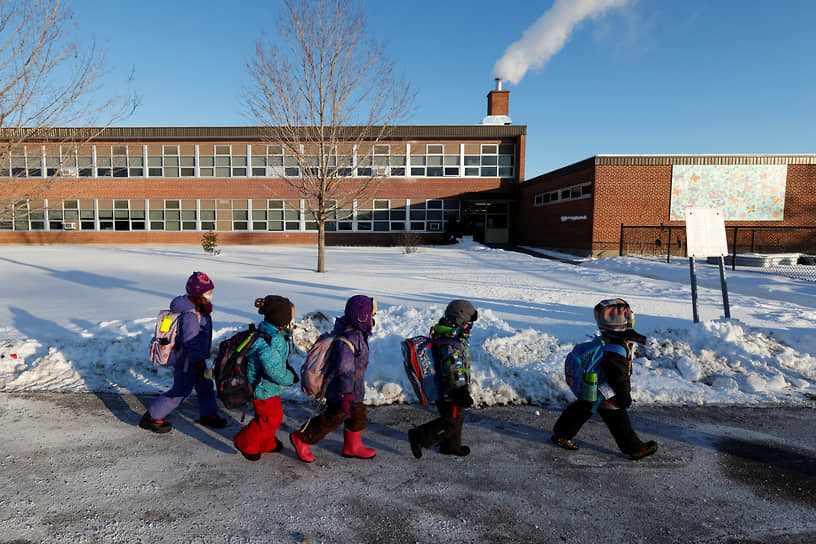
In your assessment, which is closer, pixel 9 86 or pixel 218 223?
pixel 9 86

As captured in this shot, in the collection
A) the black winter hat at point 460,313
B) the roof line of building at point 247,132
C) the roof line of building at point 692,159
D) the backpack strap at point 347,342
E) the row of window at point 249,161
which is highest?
the roof line of building at point 247,132

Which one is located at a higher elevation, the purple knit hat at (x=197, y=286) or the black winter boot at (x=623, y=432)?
the purple knit hat at (x=197, y=286)

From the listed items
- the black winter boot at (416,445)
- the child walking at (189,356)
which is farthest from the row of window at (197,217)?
the black winter boot at (416,445)

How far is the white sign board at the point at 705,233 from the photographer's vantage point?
6523 mm

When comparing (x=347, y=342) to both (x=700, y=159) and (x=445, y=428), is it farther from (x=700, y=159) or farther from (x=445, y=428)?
(x=700, y=159)

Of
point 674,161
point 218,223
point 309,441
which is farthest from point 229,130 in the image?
point 309,441

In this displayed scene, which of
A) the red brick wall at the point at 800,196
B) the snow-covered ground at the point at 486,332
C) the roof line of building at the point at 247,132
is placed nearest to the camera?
the snow-covered ground at the point at 486,332

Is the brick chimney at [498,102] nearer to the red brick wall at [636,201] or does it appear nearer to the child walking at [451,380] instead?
the red brick wall at [636,201]

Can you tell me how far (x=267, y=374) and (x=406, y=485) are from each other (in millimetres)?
1257

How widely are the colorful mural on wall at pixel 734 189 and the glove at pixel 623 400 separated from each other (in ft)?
73.6

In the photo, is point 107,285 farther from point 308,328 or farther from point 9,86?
point 308,328

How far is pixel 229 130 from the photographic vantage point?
98.0 ft

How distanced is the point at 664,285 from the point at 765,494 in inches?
380

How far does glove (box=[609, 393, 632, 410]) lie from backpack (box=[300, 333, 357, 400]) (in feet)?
6.62
